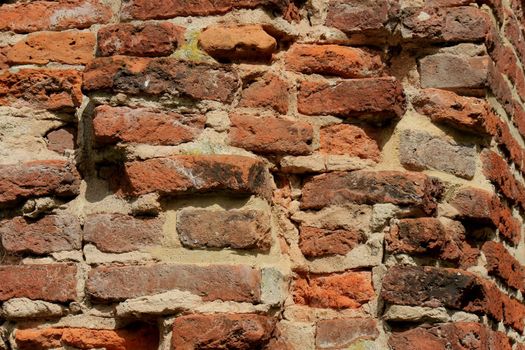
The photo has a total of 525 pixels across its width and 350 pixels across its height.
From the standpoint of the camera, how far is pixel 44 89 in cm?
289

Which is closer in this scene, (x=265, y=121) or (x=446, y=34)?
(x=265, y=121)

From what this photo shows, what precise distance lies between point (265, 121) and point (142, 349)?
0.69 meters

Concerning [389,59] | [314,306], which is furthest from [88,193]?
[389,59]

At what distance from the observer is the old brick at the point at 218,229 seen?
262 cm

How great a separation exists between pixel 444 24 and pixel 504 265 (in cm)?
74

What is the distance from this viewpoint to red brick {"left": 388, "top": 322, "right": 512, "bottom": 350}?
8.68 feet

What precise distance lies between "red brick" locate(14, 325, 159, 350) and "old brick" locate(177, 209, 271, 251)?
27 centimetres

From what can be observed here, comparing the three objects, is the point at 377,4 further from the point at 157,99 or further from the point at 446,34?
the point at 157,99

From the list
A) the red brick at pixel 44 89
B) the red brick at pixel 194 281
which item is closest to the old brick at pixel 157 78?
the red brick at pixel 44 89

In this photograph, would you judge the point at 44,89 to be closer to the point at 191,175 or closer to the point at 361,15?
the point at 191,175

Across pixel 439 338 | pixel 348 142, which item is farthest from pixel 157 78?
pixel 439 338

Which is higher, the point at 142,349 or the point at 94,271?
the point at 94,271

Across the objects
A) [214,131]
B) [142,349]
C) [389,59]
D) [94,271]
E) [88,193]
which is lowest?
[142,349]

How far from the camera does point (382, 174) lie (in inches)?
110
